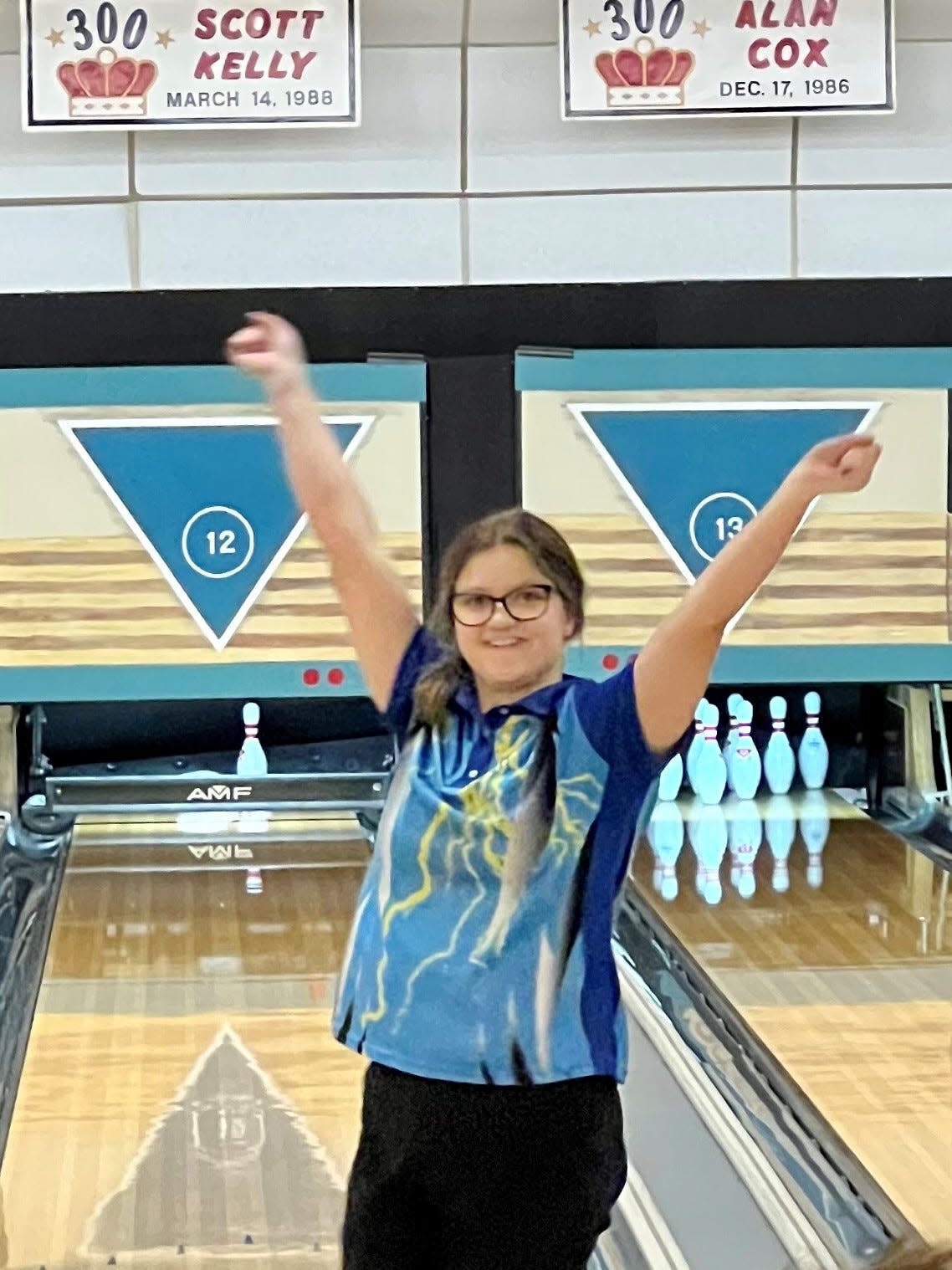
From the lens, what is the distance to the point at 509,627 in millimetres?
1557

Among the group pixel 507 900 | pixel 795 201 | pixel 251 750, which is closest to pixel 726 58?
pixel 795 201

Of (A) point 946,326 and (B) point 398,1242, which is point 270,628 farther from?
(B) point 398,1242

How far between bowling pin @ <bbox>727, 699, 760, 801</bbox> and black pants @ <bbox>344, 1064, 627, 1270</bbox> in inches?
135

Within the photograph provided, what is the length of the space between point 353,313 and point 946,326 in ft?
4.99

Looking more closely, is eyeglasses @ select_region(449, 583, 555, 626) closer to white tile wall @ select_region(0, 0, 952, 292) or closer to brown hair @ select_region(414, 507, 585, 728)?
brown hair @ select_region(414, 507, 585, 728)

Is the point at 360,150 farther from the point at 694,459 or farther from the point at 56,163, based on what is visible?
the point at 694,459

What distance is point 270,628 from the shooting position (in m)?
4.53

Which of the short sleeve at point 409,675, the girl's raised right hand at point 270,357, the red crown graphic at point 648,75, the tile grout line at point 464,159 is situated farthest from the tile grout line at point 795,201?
the short sleeve at point 409,675

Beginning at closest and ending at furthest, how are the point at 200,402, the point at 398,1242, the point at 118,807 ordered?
the point at 398,1242 < the point at 200,402 < the point at 118,807

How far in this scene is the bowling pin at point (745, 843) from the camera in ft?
14.0

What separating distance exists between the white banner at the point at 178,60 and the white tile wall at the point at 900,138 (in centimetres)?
121

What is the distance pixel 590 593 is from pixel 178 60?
5.54ft

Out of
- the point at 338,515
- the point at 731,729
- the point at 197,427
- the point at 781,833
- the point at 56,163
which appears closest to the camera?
the point at 338,515

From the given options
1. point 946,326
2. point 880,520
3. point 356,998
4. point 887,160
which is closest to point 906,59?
point 887,160
